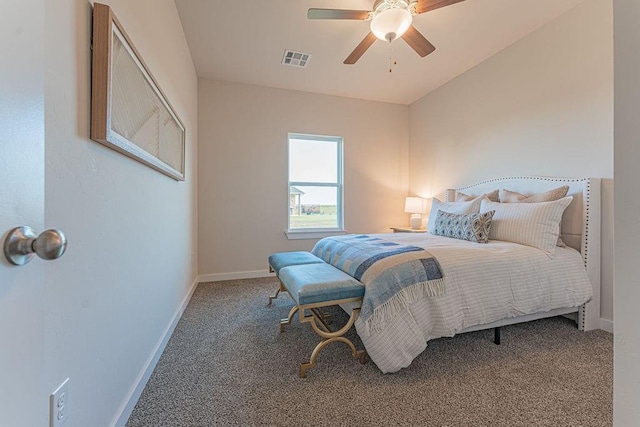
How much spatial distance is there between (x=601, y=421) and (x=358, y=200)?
134 inches

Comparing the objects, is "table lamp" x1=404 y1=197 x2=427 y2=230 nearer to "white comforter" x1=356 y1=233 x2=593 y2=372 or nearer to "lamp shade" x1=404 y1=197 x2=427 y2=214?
"lamp shade" x1=404 y1=197 x2=427 y2=214

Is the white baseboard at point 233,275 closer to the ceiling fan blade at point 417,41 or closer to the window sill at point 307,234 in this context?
the window sill at point 307,234

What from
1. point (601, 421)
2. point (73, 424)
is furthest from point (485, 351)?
point (73, 424)

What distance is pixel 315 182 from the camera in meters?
4.27

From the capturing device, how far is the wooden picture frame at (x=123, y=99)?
1.01m

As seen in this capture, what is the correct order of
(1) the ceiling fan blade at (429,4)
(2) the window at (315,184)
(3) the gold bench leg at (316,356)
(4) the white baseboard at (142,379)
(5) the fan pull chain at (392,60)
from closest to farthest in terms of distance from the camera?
(4) the white baseboard at (142,379)
(3) the gold bench leg at (316,356)
(1) the ceiling fan blade at (429,4)
(5) the fan pull chain at (392,60)
(2) the window at (315,184)

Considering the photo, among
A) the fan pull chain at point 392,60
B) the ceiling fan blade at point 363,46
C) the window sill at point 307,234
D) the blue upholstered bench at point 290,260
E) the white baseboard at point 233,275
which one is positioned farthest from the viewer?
the window sill at point 307,234

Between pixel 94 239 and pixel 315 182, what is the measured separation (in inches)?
133

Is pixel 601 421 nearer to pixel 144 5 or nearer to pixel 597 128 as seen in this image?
pixel 597 128

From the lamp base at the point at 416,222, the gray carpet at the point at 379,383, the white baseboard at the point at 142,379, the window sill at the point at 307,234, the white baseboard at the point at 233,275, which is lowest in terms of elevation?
the gray carpet at the point at 379,383

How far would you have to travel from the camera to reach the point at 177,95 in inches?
97.3

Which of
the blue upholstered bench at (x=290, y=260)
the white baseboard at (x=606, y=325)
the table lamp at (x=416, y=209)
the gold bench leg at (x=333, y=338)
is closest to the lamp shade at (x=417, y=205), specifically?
the table lamp at (x=416, y=209)

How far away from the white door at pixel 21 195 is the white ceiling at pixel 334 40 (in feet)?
7.87

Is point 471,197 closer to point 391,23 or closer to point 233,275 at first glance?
point 391,23
